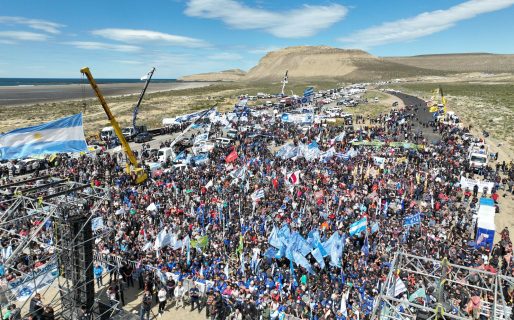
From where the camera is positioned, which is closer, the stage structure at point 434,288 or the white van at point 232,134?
the stage structure at point 434,288

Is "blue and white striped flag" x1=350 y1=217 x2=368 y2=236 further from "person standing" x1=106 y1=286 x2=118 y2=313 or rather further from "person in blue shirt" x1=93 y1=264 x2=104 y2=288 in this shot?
"person in blue shirt" x1=93 y1=264 x2=104 y2=288

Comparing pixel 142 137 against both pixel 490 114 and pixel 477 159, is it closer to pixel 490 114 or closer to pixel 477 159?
pixel 477 159

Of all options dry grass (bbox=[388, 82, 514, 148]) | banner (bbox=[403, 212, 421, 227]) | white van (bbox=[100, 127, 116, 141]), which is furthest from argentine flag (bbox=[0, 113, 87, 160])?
dry grass (bbox=[388, 82, 514, 148])

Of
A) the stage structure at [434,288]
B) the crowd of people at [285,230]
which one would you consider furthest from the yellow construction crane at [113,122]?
the stage structure at [434,288]

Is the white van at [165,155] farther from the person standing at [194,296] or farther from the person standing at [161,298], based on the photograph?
the person standing at [161,298]

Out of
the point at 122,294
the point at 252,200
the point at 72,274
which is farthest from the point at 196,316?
the point at 252,200

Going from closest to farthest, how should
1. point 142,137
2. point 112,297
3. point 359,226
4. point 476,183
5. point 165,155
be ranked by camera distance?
1. point 112,297
2. point 359,226
3. point 476,183
4. point 165,155
5. point 142,137

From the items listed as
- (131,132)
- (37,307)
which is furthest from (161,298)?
(131,132)
